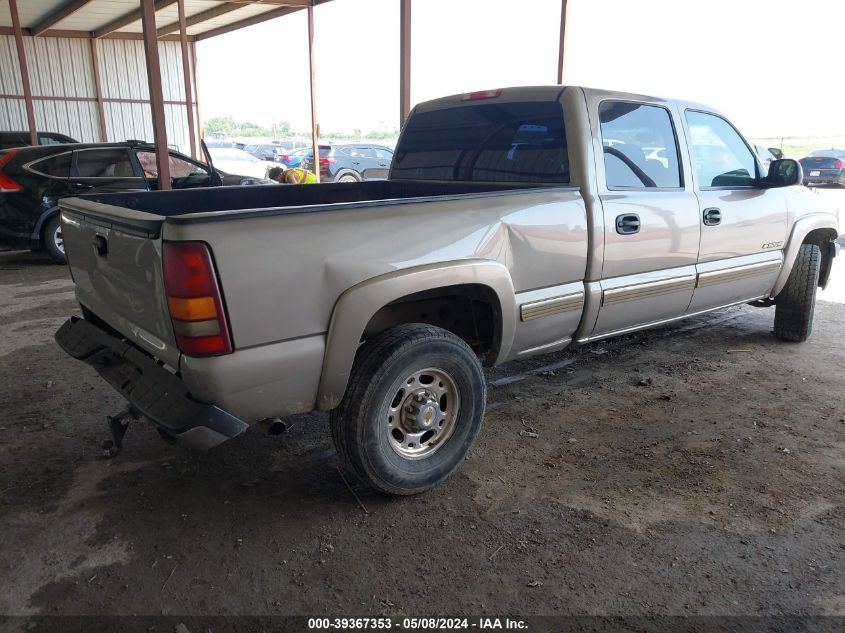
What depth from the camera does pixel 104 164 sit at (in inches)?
336

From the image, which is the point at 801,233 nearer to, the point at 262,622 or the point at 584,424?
the point at 584,424

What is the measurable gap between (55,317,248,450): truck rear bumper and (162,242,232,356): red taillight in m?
0.21

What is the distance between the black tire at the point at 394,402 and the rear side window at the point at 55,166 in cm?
730

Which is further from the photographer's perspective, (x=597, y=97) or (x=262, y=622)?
(x=597, y=97)

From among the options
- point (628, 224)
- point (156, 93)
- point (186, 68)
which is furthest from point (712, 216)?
point (186, 68)

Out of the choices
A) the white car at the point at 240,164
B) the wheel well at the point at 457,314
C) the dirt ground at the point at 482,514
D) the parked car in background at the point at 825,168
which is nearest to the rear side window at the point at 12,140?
the white car at the point at 240,164

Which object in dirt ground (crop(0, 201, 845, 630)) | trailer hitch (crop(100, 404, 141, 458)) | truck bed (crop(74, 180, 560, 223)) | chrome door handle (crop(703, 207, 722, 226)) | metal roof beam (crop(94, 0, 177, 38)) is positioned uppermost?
metal roof beam (crop(94, 0, 177, 38))

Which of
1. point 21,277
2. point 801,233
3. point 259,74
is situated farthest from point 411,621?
point 259,74

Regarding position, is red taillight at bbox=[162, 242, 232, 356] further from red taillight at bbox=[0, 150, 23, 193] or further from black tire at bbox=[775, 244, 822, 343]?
red taillight at bbox=[0, 150, 23, 193]

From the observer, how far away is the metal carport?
1658 cm

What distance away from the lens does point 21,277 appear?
7879 mm

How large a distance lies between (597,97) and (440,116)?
1.11 meters

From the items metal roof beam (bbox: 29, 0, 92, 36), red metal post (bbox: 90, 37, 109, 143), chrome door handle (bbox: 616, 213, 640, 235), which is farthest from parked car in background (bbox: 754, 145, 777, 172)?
red metal post (bbox: 90, 37, 109, 143)

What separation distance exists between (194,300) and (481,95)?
246cm
